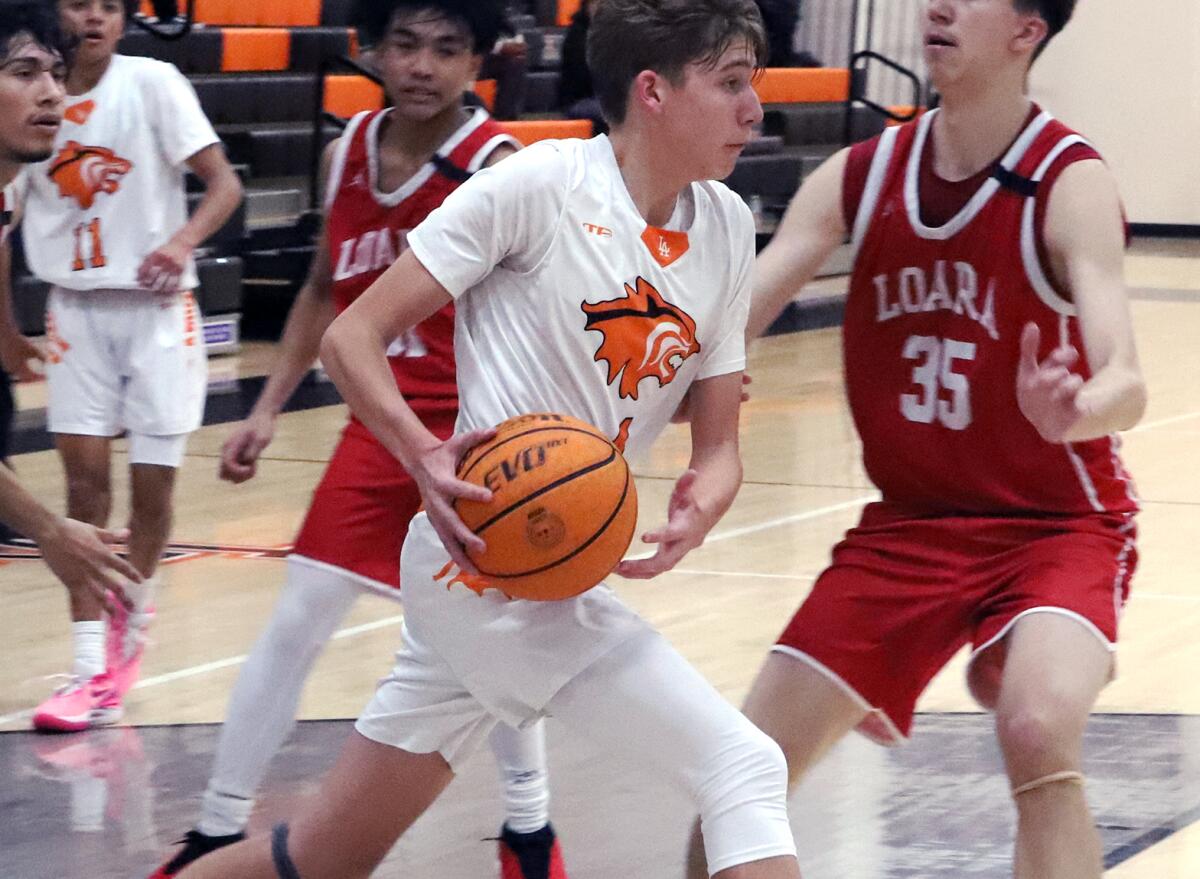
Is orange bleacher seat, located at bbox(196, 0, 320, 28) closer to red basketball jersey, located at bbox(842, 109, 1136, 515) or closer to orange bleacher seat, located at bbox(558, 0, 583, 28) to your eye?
orange bleacher seat, located at bbox(558, 0, 583, 28)

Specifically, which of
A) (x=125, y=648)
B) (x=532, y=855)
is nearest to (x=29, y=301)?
(x=125, y=648)

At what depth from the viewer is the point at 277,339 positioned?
37.3 ft

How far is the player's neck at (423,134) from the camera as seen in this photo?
397 centimetres

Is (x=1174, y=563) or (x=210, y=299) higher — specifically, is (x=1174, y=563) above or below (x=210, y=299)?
above

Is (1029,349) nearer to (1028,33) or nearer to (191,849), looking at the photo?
(1028,33)

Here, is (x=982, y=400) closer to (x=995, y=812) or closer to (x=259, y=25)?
(x=995, y=812)

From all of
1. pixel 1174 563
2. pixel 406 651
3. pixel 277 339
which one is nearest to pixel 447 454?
pixel 406 651

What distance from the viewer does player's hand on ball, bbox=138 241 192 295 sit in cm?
496

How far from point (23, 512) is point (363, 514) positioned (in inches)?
26.0

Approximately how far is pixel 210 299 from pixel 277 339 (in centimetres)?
127

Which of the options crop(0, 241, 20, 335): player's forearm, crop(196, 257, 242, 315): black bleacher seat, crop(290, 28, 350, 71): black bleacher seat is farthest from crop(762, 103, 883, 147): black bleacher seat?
crop(0, 241, 20, 335): player's forearm

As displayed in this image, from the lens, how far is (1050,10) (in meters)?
3.23

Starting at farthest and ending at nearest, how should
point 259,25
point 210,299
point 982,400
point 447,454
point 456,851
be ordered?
point 259,25 < point 210,299 < point 456,851 < point 982,400 < point 447,454

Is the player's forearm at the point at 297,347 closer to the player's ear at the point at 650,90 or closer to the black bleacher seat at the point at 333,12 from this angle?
the player's ear at the point at 650,90
